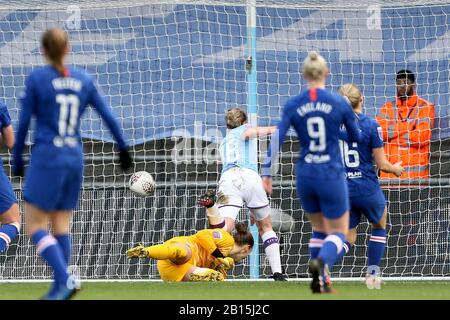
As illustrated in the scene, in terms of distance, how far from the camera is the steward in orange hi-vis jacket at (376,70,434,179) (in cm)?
1219

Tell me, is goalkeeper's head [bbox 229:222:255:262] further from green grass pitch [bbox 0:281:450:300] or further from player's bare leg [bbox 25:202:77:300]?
player's bare leg [bbox 25:202:77:300]

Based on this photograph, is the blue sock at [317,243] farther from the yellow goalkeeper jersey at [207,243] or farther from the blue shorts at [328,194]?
the yellow goalkeeper jersey at [207,243]

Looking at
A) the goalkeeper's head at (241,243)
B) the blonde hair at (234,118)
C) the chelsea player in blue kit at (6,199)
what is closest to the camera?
the chelsea player in blue kit at (6,199)

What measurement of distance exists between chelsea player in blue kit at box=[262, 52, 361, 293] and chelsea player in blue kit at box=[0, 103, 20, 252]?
2.84m

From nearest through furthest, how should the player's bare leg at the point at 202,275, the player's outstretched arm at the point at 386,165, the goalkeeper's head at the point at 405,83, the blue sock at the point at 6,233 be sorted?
the player's outstretched arm at the point at 386,165, the blue sock at the point at 6,233, the player's bare leg at the point at 202,275, the goalkeeper's head at the point at 405,83

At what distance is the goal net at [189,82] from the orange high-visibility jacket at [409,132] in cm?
19

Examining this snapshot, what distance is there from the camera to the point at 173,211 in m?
12.4

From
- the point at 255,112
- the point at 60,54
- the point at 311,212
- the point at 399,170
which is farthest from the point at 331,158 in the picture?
the point at 255,112

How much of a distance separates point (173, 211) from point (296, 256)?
1497 millimetres

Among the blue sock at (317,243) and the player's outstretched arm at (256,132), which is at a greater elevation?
the player's outstretched arm at (256,132)

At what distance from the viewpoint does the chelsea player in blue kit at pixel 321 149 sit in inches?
310

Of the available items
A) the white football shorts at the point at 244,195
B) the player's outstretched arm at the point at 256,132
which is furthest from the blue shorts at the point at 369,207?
the white football shorts at the point at 244,195

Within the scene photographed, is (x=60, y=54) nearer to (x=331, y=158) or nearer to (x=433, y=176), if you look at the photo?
(x=331, y=158)
